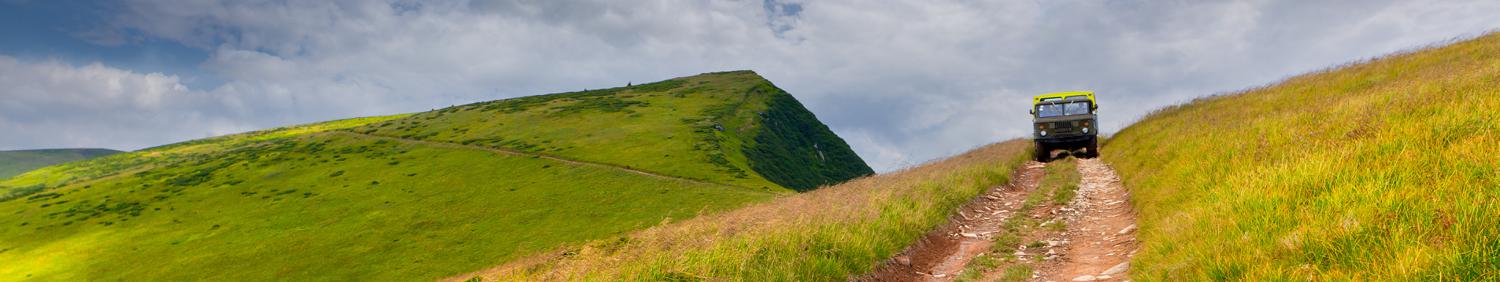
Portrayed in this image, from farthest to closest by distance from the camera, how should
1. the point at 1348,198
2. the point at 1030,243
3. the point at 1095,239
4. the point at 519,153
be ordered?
the point at 519,153
the point at 1030,243
the point at 1095,239
the point at 1348,198

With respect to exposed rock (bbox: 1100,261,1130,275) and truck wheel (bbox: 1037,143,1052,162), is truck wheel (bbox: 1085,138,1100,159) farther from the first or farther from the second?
exposed rock (bbox: 1100,261,1130,275)

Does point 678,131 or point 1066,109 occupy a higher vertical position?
point 678,131

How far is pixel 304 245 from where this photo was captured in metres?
52.1

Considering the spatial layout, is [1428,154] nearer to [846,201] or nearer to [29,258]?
[846,201]

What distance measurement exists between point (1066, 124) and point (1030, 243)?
1565 centimetres

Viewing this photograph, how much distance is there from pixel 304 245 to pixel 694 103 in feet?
262

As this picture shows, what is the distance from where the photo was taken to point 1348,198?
561cm

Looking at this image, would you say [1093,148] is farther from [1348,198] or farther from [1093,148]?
[1348,198]

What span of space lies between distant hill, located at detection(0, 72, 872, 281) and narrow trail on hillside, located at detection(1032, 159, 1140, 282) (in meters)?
29.0

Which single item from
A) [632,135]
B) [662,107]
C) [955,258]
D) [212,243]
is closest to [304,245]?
[212,243]

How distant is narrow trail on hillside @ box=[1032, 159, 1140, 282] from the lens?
786 centimetres

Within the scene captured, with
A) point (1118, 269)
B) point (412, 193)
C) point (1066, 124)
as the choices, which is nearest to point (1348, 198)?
point (1118, 269)

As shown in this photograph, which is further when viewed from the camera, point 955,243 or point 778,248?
point 955,243

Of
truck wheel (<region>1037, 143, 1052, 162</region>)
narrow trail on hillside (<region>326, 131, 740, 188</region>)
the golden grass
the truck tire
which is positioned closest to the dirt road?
the golden grass
